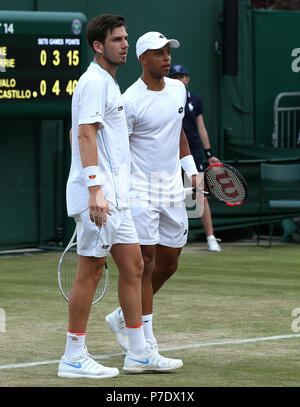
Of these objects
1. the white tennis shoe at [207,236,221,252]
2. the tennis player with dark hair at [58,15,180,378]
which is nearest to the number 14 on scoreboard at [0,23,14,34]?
the white tennis shoe at [207,236,221,252]

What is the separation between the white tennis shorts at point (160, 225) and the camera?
22.5 feet

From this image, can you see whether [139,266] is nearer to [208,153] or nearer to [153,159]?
[153,159]

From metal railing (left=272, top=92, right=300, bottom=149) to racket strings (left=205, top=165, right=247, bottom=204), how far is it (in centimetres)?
864

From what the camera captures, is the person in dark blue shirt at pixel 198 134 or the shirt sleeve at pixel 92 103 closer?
the shirt sleeve at pixel 92 103

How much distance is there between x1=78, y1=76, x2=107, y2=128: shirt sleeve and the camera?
6.07 metres

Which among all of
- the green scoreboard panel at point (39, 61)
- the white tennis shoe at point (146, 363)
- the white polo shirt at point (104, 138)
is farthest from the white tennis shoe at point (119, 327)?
the green scoreboard panel at point (39, 61)

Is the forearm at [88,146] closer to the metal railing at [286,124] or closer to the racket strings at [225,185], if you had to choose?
the racket strings at [225,185]

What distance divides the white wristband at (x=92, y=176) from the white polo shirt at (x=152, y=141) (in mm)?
901

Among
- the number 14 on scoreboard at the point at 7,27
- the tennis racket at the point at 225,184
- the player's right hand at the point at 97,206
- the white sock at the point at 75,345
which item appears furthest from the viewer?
the number 14 on scoreboard at the point at 7,27

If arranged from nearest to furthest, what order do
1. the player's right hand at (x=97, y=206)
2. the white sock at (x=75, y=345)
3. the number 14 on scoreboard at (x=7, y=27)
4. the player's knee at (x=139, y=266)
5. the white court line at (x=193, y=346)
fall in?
1. the player's right hand at (x=97, y=206)
2. the white sock at (x=75, y=345)
3. the player's knee at (x=139, y=266)
4. the white court line at (x=193, y=346)
5. the number 14 on scoreboard at (x=7, y=27)

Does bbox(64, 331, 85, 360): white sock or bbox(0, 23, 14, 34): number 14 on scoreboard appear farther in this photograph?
bbox(0, 23, 14, 34): number 14 on scoreboard

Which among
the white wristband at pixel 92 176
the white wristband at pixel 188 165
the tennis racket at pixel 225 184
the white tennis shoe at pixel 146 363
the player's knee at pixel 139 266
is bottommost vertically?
the white tennis shoe at pixel 146 363

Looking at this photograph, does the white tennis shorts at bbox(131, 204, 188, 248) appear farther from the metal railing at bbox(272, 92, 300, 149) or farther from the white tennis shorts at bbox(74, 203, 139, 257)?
the metal railing at bbox(272, 92, 300, 149)
